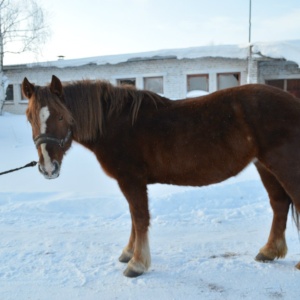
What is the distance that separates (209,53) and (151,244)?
45.3 ft

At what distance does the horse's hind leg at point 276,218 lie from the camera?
3514 mm

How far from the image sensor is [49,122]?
3047 mm

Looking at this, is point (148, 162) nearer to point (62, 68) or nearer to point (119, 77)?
point (119, 77)

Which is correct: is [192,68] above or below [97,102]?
above

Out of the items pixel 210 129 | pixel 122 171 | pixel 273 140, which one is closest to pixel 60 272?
pixel 122 171

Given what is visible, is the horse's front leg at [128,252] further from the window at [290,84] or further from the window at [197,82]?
the window at [290,84]

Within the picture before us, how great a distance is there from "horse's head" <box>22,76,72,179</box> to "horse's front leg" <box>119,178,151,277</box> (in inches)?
27.0

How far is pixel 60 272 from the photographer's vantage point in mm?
3299

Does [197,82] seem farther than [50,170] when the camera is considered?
Yes

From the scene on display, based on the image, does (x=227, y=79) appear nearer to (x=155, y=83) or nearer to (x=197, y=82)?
(x=197, y=82)

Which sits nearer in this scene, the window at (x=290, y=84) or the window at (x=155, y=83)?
the window at (x=290, y=84)

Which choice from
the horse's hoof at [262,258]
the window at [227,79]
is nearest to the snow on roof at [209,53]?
the window at [227,79]

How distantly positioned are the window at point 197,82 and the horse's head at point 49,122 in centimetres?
1517

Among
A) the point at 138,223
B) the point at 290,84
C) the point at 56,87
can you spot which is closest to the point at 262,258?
the point at 138,223
